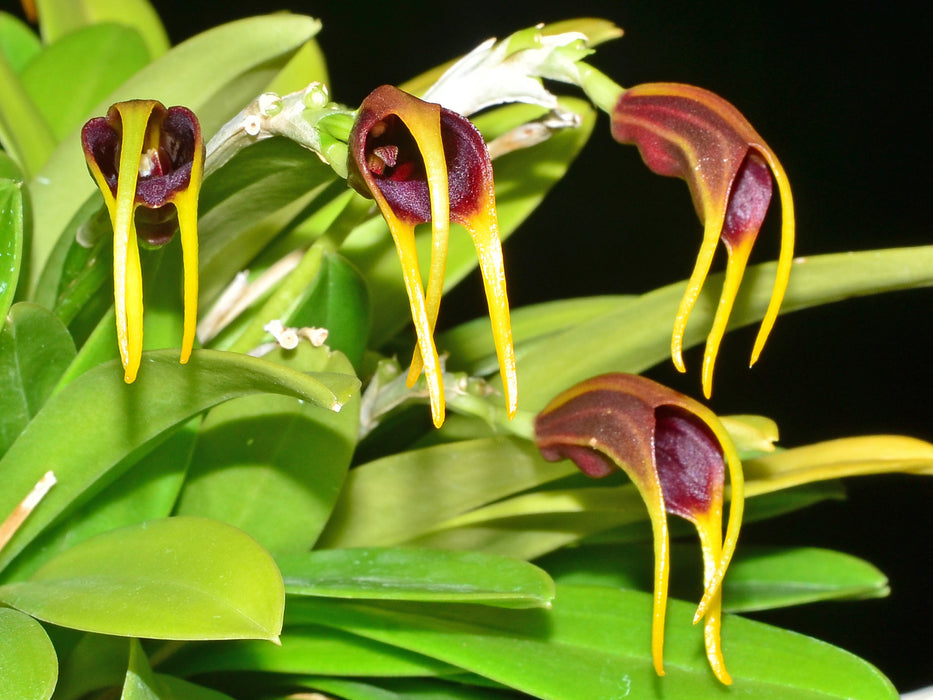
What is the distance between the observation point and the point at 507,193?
0.68 metres

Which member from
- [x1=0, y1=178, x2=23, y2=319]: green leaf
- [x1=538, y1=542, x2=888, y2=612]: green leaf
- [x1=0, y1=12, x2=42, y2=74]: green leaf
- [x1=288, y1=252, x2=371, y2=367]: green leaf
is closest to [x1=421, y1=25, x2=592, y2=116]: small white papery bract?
[x1=288, y1=252, x2=371, y2=367]: green leaf

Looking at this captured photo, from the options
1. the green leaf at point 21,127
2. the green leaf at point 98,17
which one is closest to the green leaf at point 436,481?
the green leaf at point 21,127

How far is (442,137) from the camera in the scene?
0.37 m

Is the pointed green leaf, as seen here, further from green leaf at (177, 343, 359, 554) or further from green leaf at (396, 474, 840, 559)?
green leaf at (177, 343, 359, 554)

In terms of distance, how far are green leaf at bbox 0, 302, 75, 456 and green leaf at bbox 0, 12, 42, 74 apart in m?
0.47

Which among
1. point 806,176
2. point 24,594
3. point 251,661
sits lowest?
point 806,176

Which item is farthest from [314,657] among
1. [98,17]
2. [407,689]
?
[98,17]

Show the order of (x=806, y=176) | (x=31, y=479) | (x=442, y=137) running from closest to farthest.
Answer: (x=442, y=137)
(x=31, y=479)
(x=806, y=176)

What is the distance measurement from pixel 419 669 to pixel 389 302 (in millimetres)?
248

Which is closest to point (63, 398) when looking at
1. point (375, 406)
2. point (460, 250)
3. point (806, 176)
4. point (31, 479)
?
point (31, 479)

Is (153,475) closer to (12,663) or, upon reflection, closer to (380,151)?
(12,663)

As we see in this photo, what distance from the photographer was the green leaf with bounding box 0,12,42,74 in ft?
2.79

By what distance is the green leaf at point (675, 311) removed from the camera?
1.65 ft

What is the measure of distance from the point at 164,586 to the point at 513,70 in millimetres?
308
